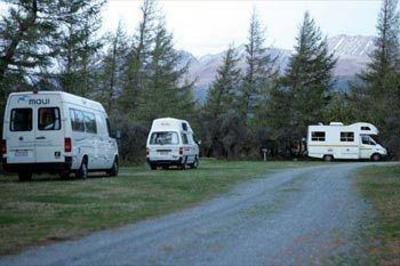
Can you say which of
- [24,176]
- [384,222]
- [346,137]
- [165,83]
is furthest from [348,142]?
[384,222]

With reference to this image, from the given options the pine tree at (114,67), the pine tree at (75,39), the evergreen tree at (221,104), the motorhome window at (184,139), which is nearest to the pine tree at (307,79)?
the evergreen tree at (221,104)

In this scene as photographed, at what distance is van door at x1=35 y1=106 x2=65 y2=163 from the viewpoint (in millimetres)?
19219

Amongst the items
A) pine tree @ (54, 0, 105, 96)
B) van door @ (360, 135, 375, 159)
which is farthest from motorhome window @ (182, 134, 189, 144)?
van door @ (360, 135, 375, 159)

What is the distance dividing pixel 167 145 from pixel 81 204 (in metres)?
16.4

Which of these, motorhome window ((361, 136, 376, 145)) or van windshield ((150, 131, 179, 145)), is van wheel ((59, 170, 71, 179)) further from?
motorhome window ((361, 136, 376, 145))

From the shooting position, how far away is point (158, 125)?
3042 cm

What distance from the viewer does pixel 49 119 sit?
758 inches

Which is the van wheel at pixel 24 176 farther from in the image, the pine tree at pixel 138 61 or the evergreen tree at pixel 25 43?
the pine tree at pixel 138 61

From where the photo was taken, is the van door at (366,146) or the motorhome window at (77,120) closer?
the motorhome window at (77,120)

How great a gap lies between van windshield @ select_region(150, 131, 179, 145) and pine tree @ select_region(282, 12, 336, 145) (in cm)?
2831

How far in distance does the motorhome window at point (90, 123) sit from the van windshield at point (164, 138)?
26.1ft

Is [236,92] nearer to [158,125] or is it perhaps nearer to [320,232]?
[158,125]

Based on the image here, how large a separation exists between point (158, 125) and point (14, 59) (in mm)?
7836

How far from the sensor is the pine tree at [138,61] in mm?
51062
